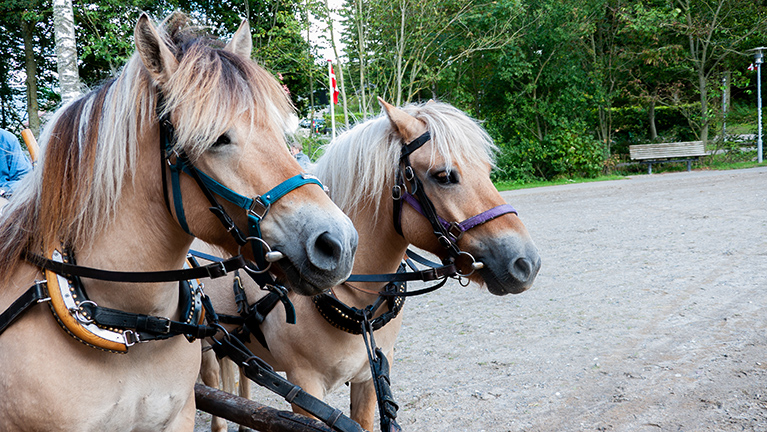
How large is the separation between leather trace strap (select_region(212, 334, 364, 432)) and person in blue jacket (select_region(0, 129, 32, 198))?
182 centimetres

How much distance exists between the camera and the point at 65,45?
231 inches

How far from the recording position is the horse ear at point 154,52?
4.24ft

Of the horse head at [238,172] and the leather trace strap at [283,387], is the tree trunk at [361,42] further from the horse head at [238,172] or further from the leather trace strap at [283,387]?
the horse head at [238,172]

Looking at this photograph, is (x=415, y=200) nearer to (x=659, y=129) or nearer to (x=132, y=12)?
(x=132, y=12)

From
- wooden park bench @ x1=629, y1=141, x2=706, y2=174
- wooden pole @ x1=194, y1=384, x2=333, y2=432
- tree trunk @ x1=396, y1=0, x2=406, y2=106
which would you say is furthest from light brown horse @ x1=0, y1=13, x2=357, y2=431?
wooden park bench @ x1=629, y1=141, x2=706, y2=174

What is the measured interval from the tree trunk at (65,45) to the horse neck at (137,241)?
17.7ft

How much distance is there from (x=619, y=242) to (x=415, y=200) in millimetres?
6254

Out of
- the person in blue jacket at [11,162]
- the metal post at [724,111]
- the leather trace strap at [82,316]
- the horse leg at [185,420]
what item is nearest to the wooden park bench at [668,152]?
the metal post at [724,111]

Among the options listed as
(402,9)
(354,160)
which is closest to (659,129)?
(402,9)

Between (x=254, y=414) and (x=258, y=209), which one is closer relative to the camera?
(x=258, y=209)

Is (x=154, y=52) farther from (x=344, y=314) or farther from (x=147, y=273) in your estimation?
(x=344, y=314)

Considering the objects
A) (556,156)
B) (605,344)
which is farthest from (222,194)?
(556,156)

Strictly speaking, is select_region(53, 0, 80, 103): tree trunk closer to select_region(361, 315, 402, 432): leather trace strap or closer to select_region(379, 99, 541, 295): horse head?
select_region(379, 99, 541, 295): horse head

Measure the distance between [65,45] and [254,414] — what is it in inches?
230
